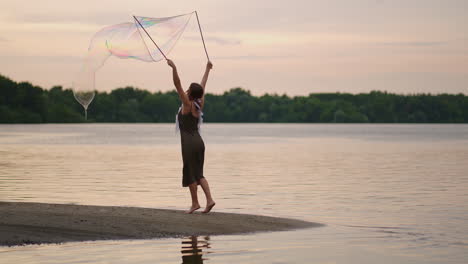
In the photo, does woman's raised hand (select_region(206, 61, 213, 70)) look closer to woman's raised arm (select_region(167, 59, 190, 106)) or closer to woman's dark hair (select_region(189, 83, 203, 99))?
woman's dark hair (select_region(189, 83, 203, 99))

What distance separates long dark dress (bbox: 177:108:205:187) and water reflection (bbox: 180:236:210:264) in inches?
68.1

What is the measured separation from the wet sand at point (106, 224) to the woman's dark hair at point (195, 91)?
2.25 m

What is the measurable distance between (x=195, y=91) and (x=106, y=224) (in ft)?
9.21

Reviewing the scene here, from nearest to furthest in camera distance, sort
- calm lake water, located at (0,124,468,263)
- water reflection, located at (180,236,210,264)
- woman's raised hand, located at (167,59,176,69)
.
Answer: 1. water reflection, located at (180,236,210,264)
2. calm lake water, located at (0,124,468,263)
3. woman's raised hand, located at (167,59,176,69)

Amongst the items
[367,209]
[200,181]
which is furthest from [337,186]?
[200,181]

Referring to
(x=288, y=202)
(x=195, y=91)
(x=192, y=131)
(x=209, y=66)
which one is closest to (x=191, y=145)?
(x=192, y=131)

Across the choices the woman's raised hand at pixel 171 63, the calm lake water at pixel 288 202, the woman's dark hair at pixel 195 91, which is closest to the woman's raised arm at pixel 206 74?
the woman's dark hair at pixel 195 91

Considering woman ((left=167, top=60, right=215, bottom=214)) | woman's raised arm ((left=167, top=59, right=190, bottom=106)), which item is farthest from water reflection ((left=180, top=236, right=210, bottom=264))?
woman's raised arm ((left=167, top=59, right=190, bottom=106))

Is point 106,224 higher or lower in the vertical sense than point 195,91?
lower

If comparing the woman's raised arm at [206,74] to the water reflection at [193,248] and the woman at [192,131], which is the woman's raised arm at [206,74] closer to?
the woman at [192,131]

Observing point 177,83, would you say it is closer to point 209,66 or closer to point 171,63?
point 171,63

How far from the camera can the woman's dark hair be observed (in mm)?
15555

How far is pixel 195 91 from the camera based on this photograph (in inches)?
612

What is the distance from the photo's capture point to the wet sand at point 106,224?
1424cm
